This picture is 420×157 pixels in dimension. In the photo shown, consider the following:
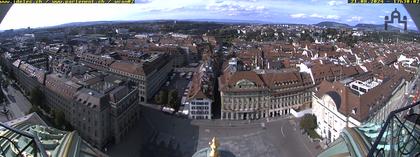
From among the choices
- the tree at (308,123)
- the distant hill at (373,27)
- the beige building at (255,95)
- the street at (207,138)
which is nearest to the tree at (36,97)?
the street at (207,138)

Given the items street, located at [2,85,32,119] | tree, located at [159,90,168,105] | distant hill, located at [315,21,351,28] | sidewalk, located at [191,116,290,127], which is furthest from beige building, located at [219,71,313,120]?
street, located at [2,85,32,119]

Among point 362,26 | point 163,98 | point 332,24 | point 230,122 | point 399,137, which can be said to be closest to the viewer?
point 399,137

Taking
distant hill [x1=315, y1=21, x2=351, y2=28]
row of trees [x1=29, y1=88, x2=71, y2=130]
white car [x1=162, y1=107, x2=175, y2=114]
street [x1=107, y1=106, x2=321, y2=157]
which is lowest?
street [x1=107, y1=106, x2=321, y2=157]

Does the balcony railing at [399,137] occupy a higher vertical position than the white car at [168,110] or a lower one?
higher

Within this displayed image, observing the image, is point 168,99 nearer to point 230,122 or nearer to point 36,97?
point 230,122

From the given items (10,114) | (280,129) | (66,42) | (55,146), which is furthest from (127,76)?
(55,146)

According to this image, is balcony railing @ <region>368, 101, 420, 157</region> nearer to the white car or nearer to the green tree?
the green tree

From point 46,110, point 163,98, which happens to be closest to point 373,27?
point 163,98
